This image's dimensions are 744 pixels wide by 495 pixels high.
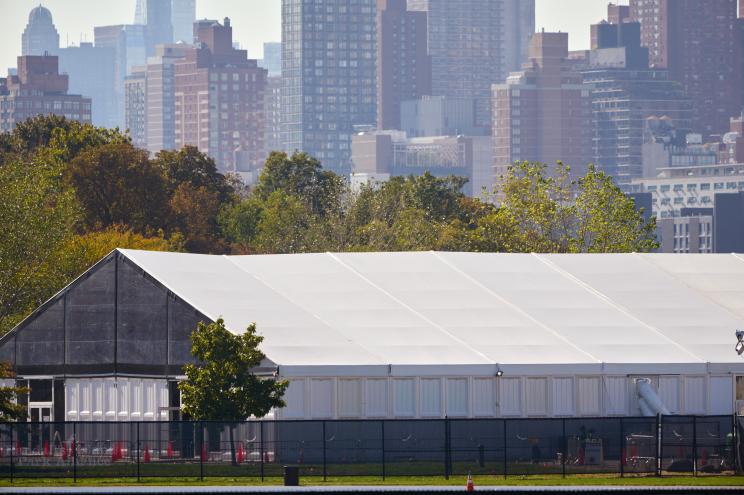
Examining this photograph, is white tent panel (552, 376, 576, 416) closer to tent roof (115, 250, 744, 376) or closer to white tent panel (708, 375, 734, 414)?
tent roof (115, 250, 744, 376)

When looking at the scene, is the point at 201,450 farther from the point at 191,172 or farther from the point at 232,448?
the point at 191,172

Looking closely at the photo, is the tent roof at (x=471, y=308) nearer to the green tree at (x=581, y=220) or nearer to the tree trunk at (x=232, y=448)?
the tree trunk at (x=232, y=448)

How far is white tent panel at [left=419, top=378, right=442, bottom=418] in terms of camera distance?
70.4m

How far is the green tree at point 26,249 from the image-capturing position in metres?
95.0

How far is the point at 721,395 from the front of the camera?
7338 centimetres

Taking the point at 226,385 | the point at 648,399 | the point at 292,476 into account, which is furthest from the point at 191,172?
the point at 292,476

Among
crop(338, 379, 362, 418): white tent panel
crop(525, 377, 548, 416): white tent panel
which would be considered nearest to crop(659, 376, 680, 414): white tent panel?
crop(525, 377, 548, 416): white tent panel

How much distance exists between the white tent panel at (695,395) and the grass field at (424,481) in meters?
14.0

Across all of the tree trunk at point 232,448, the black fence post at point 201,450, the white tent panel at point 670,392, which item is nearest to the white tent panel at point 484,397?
the white tent panel at point 670,392

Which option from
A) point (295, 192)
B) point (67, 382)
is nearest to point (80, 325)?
point (67, 382)

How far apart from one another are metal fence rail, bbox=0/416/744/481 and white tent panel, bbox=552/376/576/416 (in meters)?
9.68

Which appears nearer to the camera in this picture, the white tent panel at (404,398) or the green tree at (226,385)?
the green tree at (226,385)

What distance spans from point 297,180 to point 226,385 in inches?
5010

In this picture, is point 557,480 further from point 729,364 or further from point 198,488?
point 729,364
